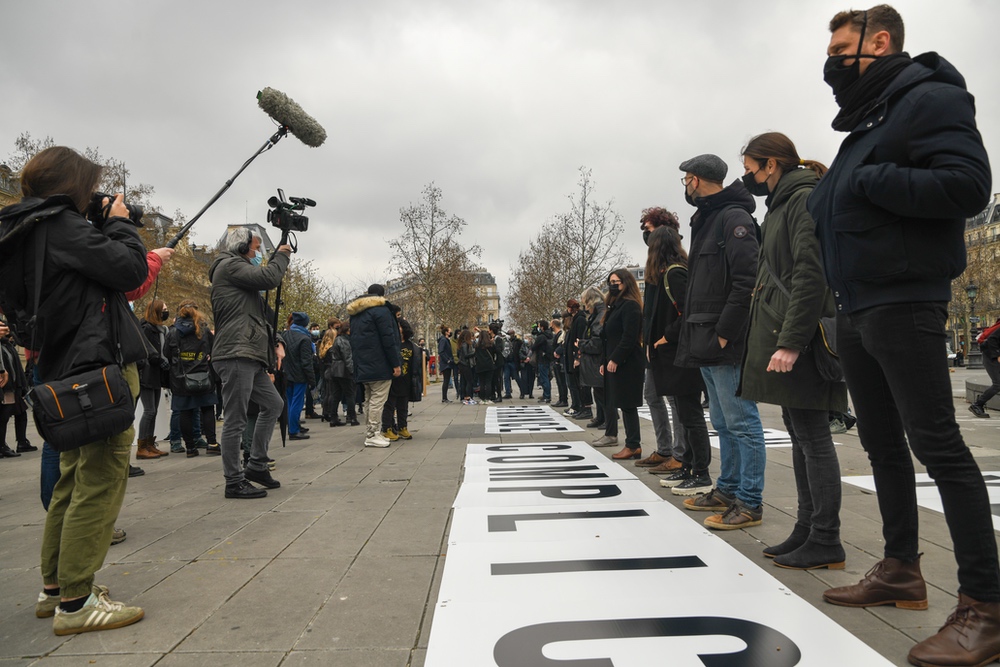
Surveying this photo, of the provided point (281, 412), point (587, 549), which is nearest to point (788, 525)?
point (587, 549)

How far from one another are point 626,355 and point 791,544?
3.42 metres

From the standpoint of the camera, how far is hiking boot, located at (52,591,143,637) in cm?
269

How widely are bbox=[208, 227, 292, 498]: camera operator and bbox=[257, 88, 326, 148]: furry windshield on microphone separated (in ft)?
2.96

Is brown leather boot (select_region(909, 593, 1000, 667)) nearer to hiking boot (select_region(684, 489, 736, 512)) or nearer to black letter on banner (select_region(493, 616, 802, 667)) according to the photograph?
black letter on banner (select_region(493, 616, 802, 667))

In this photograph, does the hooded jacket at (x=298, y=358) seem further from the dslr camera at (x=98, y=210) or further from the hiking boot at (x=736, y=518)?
the hiking boot at (x=736, y=518)

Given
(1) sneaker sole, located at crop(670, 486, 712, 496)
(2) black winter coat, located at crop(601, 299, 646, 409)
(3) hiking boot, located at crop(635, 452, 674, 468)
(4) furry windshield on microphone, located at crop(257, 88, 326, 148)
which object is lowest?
(1) sneaker sole, located at crop(670, 486, 712, 496)

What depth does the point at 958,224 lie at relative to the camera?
2.38 metres

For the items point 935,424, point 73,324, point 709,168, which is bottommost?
point 935,424

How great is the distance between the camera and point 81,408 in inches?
106

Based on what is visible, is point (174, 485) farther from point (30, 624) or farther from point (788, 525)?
point (788, 525)

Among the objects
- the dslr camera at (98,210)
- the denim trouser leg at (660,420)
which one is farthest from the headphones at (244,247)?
the denim trouser leg at (660,420)

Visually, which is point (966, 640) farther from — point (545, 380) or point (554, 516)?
point (545, 380)

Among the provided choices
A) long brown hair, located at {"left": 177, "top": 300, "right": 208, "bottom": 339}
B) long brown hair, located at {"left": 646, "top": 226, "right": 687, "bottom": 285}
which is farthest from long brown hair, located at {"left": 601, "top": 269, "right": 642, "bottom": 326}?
long brown hair, located at {"left": 177, "top": 300, "right": 208, "bottom": 339}

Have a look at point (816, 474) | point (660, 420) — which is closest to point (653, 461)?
point (660, 420)
